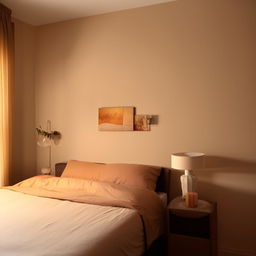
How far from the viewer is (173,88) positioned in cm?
290

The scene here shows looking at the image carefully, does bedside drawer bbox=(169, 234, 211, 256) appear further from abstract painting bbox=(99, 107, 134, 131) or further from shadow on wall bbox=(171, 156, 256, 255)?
abstract painting bbox=(99, 107, 134, 131)

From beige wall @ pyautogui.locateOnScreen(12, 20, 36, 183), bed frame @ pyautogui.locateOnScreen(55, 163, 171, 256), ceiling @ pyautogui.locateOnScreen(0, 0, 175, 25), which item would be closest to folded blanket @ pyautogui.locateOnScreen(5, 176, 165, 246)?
bed frame @ pyautogui.locateOnScreen(55, 163, 171, 256)

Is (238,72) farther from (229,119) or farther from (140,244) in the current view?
(140,244)

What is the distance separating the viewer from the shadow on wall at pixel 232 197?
8.53ft

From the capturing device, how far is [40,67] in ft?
12.0

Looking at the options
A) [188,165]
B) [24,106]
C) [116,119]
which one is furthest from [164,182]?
[24,106]

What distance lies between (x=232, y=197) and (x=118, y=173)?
1.22m

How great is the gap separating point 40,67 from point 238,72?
2599mm

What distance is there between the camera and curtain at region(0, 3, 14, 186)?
304cm

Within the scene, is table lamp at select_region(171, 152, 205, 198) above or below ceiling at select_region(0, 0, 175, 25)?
below

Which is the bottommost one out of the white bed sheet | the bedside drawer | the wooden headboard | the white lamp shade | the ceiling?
the bedside drawer

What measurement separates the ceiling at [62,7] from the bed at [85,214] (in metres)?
1.87

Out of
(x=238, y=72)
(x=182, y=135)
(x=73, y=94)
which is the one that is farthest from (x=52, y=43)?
(x=238, y=72)

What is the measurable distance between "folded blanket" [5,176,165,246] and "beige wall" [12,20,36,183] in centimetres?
75
